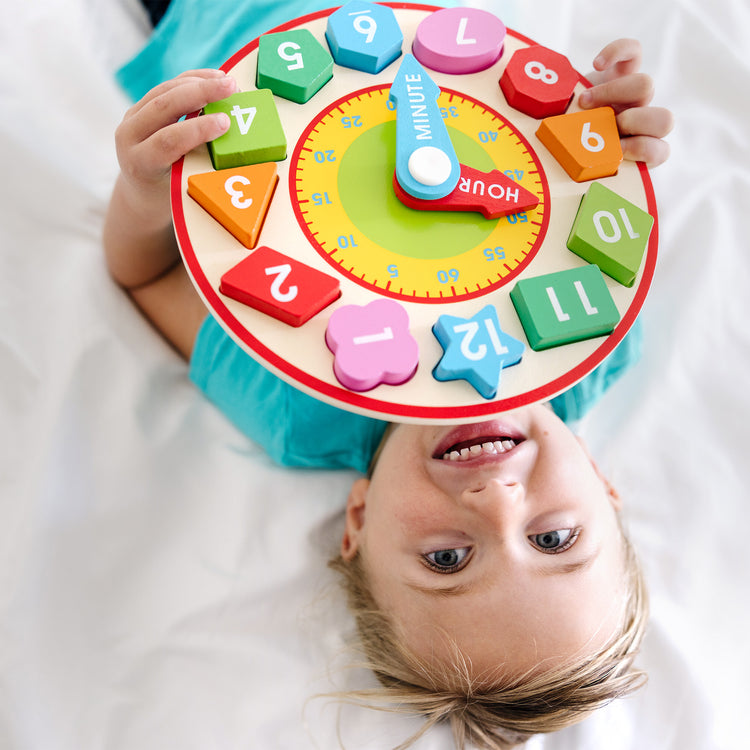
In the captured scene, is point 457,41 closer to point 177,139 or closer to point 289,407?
point 177,139

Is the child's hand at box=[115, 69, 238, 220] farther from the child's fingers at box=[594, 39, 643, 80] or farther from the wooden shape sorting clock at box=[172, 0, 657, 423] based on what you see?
the child's fingers at box=[594, 39, 643, 80]

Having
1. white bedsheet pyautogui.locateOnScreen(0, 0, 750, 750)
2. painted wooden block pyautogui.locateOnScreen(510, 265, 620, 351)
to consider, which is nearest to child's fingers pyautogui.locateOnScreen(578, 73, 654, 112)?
painted wooden block pyautogui.locateOnScreen(510, 265, 620, 351)

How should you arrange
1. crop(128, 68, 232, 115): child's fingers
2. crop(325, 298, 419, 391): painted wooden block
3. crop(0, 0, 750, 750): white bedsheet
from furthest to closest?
crop(0, 0, 750, 750): white bedsheet, crop(128, 68, 232, 115): child's fingers, crop(325, 298, 419, 391): painted wooden block

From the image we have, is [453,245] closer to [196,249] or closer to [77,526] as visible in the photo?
[196,249]

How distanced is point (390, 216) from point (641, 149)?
0.83 feet

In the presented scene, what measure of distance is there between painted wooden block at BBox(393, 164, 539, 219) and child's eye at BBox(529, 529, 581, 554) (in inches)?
12.3

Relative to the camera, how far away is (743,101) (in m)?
1.10

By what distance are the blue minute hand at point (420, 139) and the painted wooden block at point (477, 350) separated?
0.38 ft

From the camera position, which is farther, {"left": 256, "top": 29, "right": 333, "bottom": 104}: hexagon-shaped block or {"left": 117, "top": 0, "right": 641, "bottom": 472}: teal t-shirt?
{"left": 117, "top": 0, "right": 641, "bottom": 472}: teal t-shirt

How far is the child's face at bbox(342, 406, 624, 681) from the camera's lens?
2.29 feet

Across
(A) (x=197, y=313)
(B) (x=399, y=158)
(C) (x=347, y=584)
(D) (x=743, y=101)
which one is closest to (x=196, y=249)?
(B) (x=399, y=158)

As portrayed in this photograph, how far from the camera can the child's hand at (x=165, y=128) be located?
0.64 meters

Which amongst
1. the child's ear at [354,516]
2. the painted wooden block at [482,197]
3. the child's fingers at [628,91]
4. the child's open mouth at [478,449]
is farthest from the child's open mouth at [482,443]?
the child's fingers at [628,91]

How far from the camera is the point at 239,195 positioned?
2.03ft
